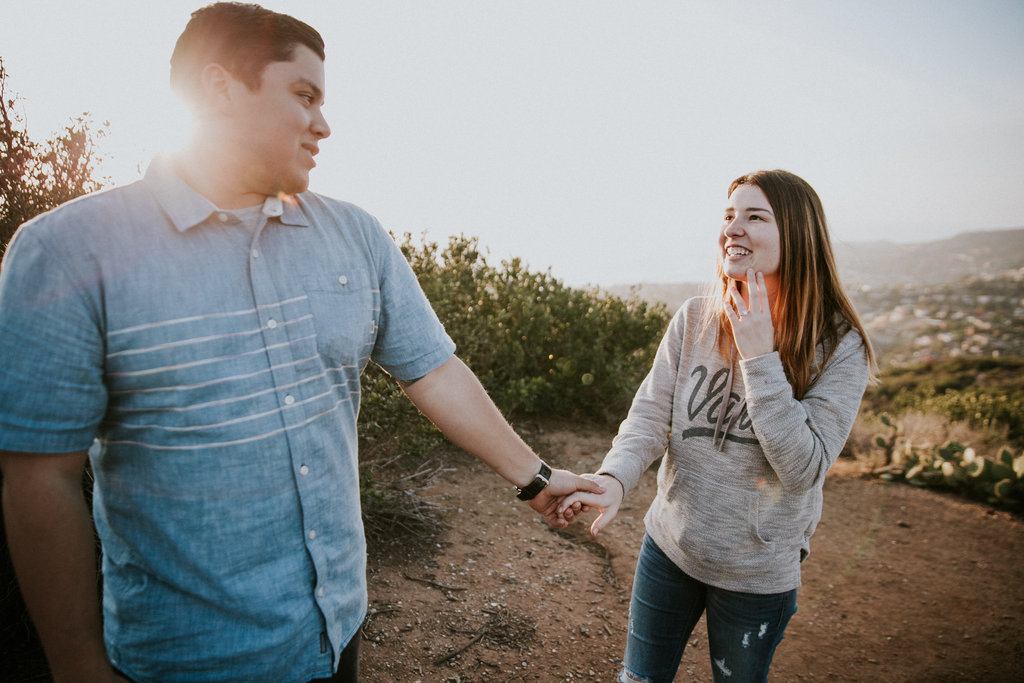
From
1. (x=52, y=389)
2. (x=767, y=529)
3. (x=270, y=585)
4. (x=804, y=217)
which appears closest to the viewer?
(x=52, y=389)

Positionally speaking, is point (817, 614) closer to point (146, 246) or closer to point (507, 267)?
point (507, 267)

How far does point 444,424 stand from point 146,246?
37.1 inches

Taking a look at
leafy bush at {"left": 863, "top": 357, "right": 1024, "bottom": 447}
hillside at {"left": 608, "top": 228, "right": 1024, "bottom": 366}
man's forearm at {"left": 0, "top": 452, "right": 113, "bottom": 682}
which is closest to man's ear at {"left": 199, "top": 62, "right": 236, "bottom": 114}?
man's forearm at {"left": 0, "top": 452, "right": 113, "bottom": 682}

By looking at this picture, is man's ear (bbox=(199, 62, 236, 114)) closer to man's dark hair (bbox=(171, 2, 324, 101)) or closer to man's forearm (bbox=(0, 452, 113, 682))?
man's dark hair (bbox=(171, 2, 324, 101))

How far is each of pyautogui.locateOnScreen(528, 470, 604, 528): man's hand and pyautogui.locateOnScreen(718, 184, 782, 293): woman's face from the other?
947mm

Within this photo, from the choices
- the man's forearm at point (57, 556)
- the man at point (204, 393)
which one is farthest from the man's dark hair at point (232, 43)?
the man's forearm at point (57, 556)

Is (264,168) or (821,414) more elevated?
(264,168)

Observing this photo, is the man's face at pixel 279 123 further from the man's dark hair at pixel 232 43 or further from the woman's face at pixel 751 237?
the woman's face at pixel 751 237

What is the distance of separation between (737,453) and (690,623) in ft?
2.30

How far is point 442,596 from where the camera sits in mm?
3449

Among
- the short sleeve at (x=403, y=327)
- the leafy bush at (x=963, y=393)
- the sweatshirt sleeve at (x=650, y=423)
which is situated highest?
the short sleeve at (x=403, y=327)

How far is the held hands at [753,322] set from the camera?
1880mm

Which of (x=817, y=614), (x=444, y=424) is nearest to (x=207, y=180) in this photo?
(x=444, y=424)

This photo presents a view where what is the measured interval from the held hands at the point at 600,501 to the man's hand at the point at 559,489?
0.5 inches
